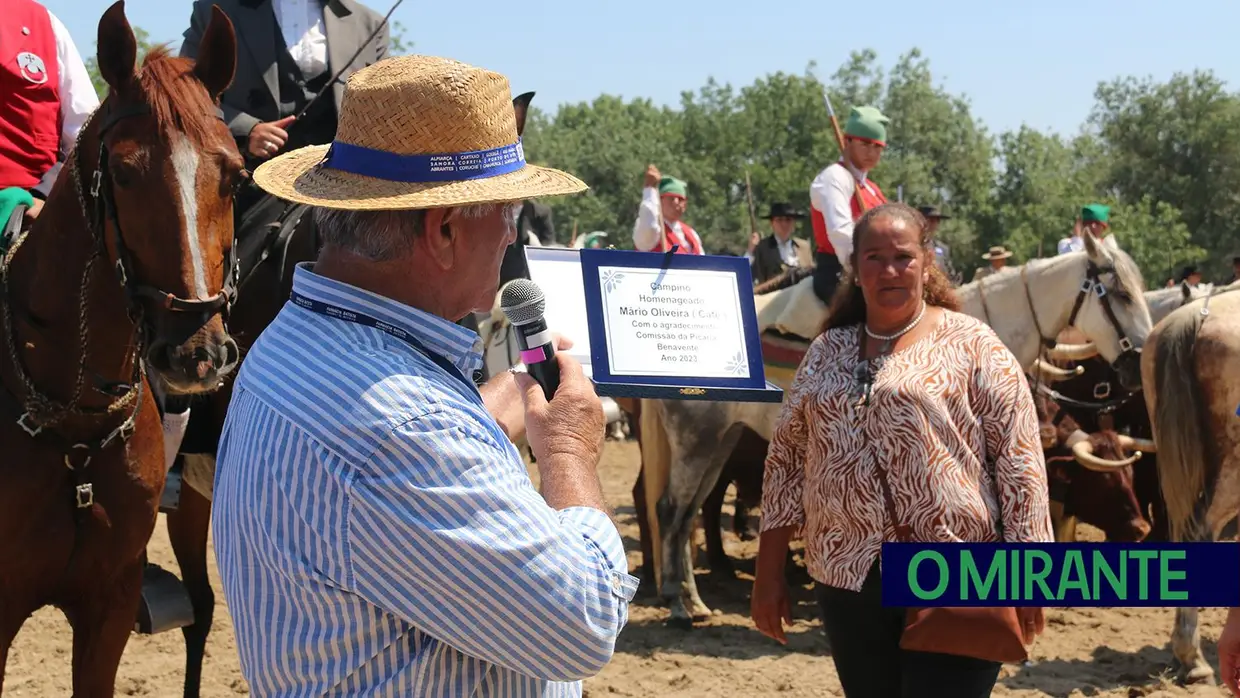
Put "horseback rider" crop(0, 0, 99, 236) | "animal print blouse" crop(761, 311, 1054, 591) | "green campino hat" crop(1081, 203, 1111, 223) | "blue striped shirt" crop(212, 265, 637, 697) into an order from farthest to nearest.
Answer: "green campino hat" crop(1081, 203, 1111, 223)
"horseback rider" crop(0, 0, 99, 236)
"animal print blouse" crop(761, 311, 1054, 591)
"blue striped shirt" crop(212, 265, 637, 697)

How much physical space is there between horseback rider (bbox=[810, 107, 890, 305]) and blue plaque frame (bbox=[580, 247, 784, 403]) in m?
3.96

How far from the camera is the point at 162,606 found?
5105 mm

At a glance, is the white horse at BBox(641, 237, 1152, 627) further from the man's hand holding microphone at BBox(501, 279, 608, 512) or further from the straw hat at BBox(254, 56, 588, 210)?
the straw hat at BBox(254, 56, 588, 210)

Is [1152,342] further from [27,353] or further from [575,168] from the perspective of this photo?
[575,168]

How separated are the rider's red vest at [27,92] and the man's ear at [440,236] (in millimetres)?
3202

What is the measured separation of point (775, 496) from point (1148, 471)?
6.32 meters

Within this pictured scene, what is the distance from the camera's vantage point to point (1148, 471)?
9.21 m

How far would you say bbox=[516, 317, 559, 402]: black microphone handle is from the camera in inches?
79.4

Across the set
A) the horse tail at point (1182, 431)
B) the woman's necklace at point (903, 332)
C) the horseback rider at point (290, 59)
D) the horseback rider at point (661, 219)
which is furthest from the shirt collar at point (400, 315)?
the horseback rider at point (661, 219)

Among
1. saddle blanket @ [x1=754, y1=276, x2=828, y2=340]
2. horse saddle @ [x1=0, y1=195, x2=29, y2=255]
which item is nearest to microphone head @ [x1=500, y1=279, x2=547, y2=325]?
horse saddle @ [x1=0, y1=195, x2=29, y2=255]

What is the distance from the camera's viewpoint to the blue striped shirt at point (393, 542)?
5.28ft

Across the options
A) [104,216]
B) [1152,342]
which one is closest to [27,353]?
[104,216]

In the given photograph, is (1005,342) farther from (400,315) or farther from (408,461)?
(408,461)

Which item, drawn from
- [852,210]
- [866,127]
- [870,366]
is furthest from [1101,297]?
[870,366]
